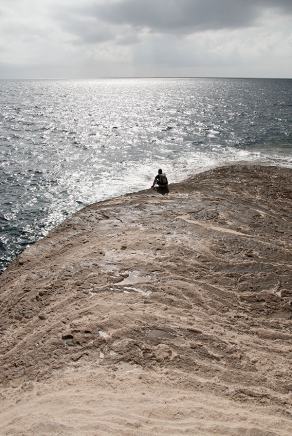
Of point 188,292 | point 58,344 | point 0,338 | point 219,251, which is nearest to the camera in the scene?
point 58,344

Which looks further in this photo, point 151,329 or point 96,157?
point 96,157

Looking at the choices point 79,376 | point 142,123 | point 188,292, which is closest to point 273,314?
point 188,292

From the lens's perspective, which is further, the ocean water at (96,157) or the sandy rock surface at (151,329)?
the ocean water at (96,157)

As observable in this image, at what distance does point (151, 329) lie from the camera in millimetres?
11898

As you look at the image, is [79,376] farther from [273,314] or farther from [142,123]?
[142,123]

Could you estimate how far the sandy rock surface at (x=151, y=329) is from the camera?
8875 millimetres

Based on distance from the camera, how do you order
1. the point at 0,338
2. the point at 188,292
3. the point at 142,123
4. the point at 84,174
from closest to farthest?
the point at 0,338 < the point at 188,292 < the point at 84,174 < the point at 142,123

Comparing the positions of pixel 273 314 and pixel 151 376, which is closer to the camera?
pixel 151 376

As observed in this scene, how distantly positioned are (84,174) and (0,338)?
31.6 meters

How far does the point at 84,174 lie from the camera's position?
43156 mm

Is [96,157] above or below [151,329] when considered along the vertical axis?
above

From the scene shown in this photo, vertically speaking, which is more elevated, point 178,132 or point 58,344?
point 178,132

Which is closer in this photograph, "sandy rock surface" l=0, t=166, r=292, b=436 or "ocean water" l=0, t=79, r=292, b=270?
"sandy rock surface" l=0, t=166, r=292, b=436

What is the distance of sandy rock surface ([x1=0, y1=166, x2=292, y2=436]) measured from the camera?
8.88 meters
